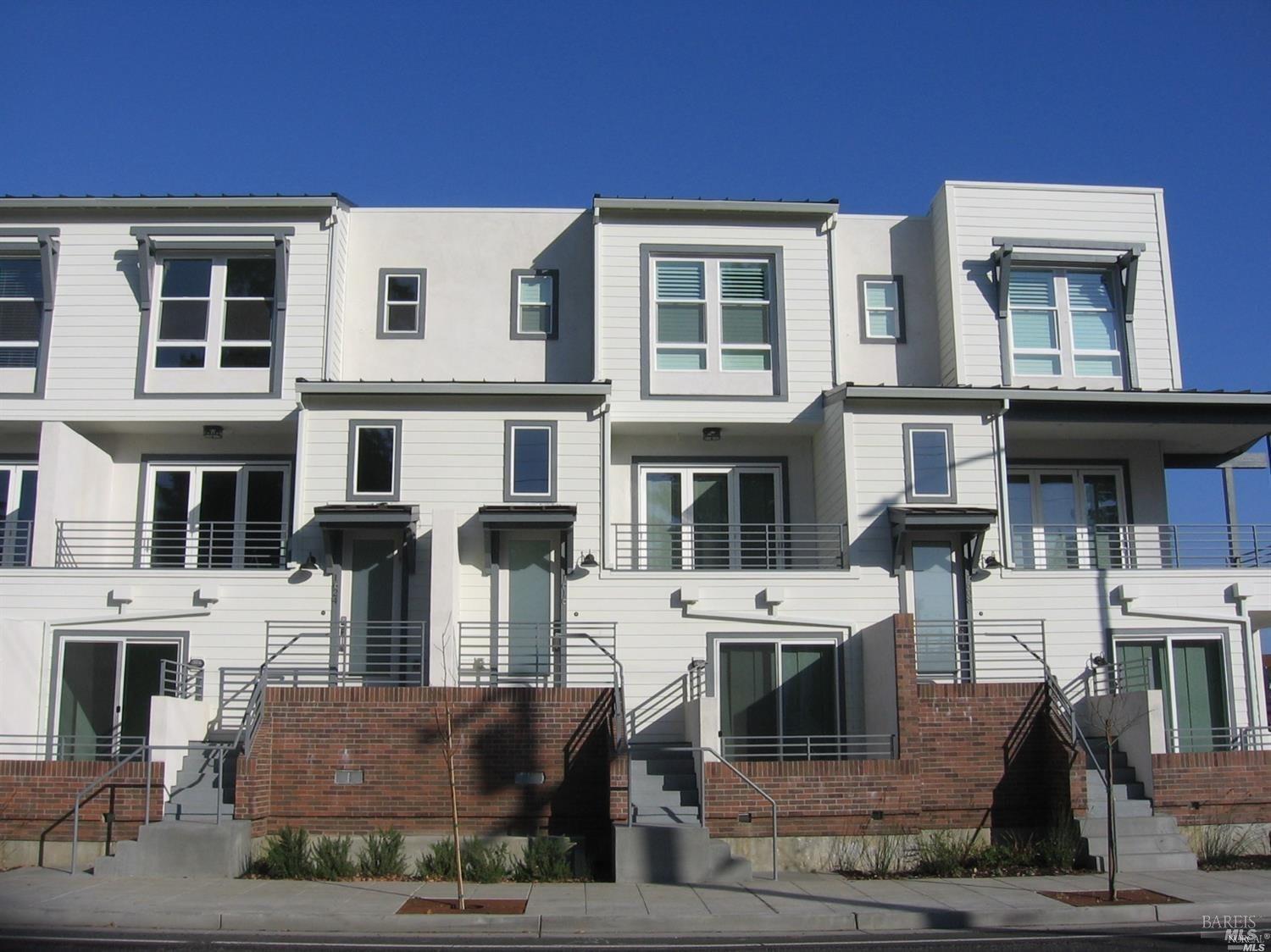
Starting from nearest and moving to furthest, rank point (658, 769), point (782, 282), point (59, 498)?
point (658, 769) → point (59, 498) → point (782, 282)

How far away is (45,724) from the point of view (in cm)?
1983

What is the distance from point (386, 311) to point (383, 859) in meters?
10.5

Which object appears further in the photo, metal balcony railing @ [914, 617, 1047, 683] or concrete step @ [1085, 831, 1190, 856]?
metal balcony railing @ [914, 617, 1047, 683]

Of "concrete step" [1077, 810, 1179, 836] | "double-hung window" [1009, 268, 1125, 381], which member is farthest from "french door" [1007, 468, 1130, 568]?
"concrete step" [1077, 810, 1179, 836]

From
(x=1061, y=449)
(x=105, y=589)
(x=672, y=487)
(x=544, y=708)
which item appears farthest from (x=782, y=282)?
(x=105, y=589)

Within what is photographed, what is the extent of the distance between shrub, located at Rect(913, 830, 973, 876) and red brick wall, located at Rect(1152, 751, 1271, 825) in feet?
9.13

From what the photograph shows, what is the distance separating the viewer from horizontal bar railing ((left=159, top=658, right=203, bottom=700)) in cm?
1945

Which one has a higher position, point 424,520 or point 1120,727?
point 424,520

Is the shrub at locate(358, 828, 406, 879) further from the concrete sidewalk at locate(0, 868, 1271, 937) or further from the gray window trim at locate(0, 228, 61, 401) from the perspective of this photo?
the gray window trim at locate(0, 228, 61, 401)

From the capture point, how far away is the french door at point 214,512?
874 inches

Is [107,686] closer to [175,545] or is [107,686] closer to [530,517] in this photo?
[175,545]

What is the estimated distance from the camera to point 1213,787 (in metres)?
17.7

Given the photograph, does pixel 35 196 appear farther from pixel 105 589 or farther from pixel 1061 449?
pixel 1061 449

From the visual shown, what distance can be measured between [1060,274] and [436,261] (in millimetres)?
11292
